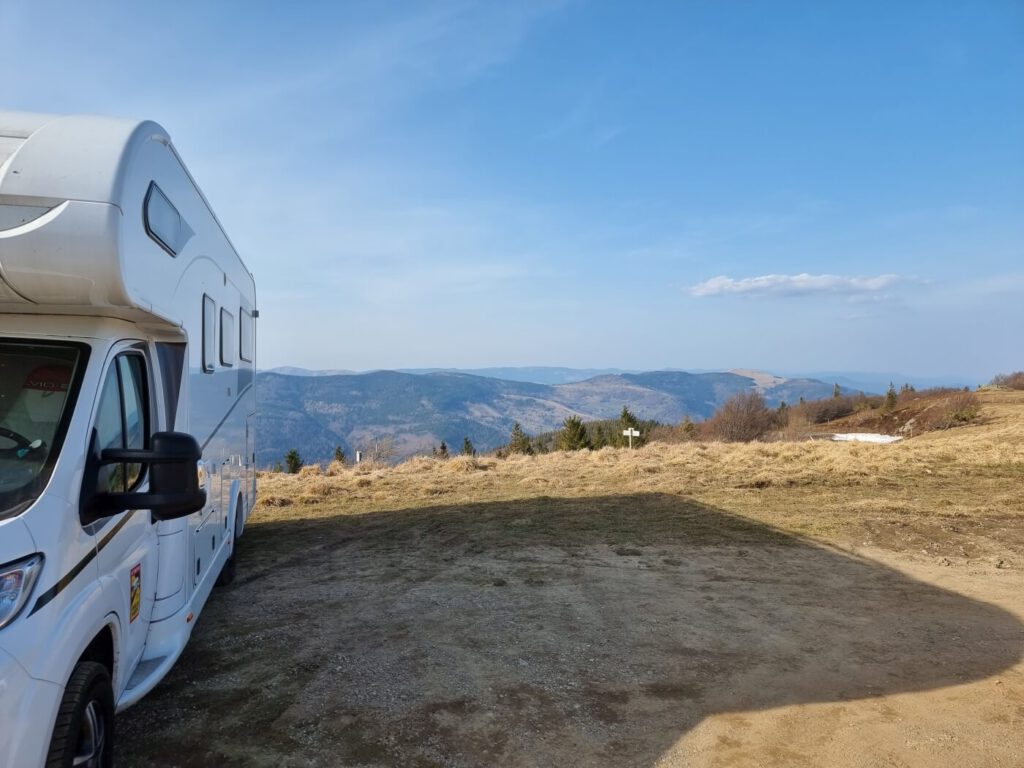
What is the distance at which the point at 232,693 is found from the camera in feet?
14.4

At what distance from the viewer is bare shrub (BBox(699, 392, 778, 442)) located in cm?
3459

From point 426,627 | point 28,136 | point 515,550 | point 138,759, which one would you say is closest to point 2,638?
point 138,759

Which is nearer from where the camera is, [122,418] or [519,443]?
[122,418]

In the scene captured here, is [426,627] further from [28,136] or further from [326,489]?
[326,489]

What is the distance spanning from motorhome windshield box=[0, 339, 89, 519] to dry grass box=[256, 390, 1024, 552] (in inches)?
319

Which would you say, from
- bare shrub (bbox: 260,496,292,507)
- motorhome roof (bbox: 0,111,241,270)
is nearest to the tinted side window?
motorhome roof (bbox: 0,111,241,270)

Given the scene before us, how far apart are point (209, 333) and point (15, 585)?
2.86 metres

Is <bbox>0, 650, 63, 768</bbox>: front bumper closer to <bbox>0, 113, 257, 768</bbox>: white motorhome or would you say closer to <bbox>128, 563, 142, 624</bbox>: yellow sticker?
<bbox>0, 113, 257, 768</bbox>: white motorhome

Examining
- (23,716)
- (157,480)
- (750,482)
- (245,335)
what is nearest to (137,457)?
(157,480)

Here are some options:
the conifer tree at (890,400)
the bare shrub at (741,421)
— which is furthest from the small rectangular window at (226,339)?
the conifer tree at (890,400)

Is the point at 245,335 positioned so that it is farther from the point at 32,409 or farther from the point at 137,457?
the point at 137,457

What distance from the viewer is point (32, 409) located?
3.01m

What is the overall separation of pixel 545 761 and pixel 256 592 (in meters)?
4.08

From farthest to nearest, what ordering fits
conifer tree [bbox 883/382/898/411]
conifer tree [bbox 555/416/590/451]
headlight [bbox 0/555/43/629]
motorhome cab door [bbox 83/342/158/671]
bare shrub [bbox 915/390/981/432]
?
conifer tree [bbox 555/416/590/451] → conifer tree [bbox 883/382/898/411] → bare shrub [bbox 915/390/981/432] → motorhome cab door [bbox 83/342/158/671] → headlight [bbox 0/555/43/629]
